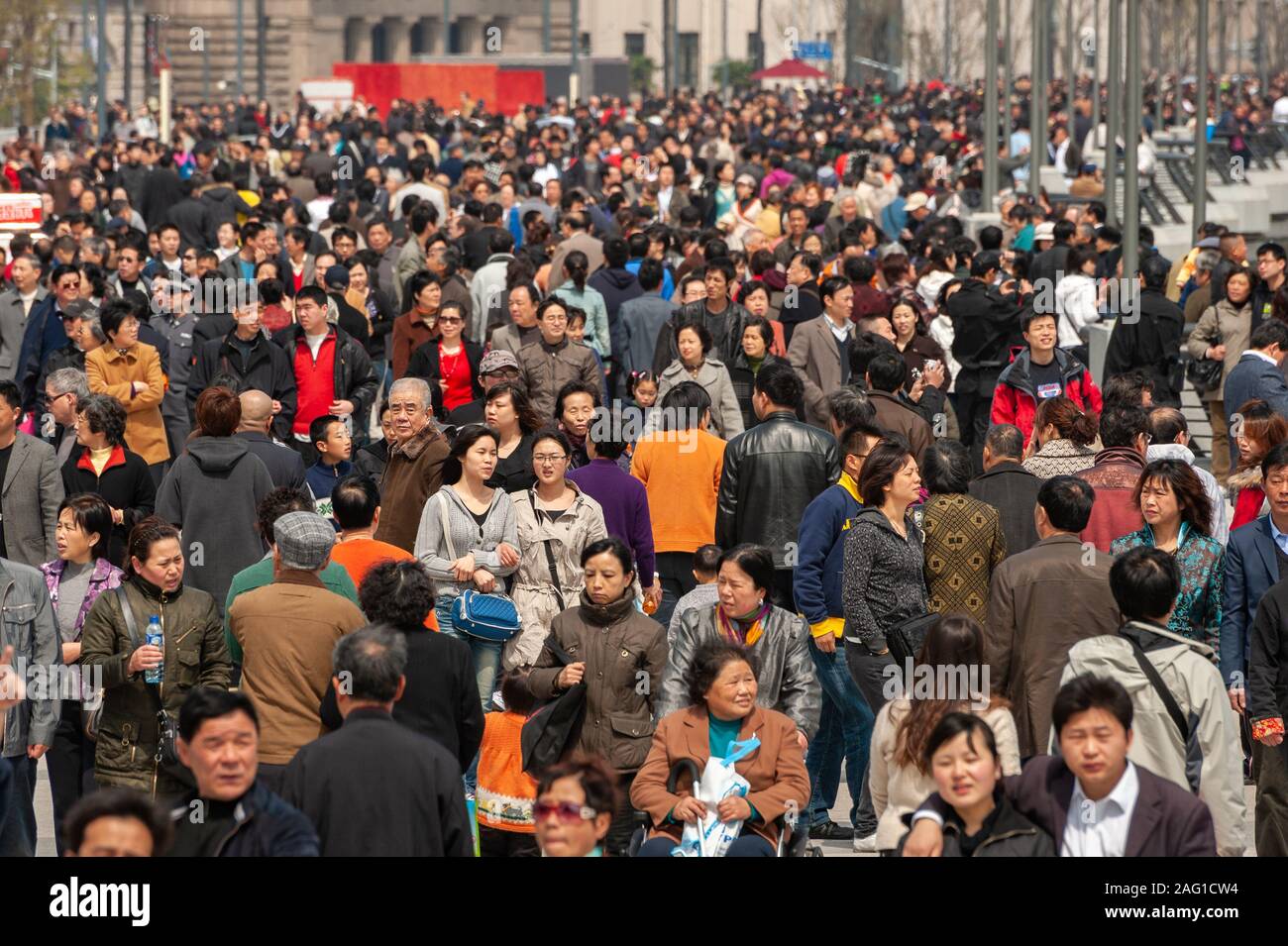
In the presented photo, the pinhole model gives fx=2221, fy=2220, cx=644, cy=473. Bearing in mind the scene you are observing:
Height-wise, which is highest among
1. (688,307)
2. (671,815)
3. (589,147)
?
(589,147)

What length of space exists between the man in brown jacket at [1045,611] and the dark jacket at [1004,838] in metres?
1.99

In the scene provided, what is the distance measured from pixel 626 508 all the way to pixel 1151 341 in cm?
618

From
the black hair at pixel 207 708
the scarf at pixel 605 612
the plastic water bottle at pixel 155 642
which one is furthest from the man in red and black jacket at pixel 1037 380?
the black hair at pixel 207 708

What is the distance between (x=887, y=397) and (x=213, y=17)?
63.3 metres

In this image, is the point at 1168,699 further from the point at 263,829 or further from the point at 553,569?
the point at 553,569

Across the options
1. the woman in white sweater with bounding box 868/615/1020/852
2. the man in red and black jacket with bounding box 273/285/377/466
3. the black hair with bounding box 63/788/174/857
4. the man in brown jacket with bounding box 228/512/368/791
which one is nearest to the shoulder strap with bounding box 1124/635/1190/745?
the woman in white sweater with bounding box 868/615/1020/852

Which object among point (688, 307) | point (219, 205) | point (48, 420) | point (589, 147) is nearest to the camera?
point (48, 420)

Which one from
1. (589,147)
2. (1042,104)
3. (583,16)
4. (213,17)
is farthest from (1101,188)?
(583,16)

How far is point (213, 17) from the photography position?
71250mm

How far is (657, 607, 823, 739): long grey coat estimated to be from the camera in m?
8.02

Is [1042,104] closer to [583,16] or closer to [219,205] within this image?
A: [219,205]

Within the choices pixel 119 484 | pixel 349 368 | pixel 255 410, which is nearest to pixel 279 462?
pixel 255 410

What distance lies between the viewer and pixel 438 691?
24.1 feet

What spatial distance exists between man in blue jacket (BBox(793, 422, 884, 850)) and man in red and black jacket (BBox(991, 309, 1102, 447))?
10.8 feet
